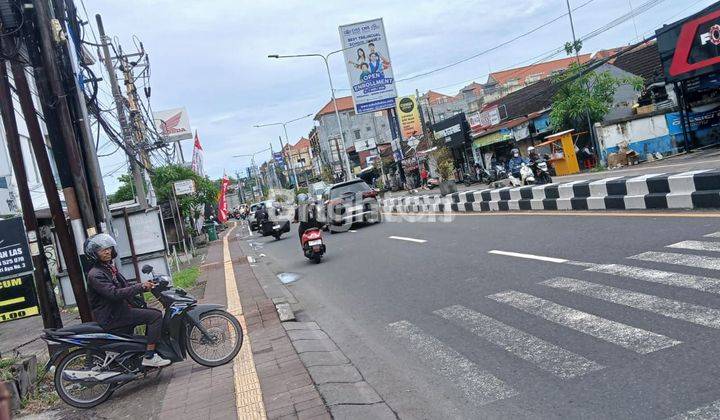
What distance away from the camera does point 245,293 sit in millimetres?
11203

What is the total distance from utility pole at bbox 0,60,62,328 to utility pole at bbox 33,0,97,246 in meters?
0.42

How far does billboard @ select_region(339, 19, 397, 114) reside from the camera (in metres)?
31.2

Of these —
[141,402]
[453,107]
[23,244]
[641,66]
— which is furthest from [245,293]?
[453,107]

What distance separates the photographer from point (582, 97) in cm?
2853

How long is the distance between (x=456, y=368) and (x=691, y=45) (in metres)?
20.4

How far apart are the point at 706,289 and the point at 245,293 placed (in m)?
7.80

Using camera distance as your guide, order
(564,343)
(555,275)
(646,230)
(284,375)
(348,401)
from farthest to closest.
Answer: (646,230)
(555,275)
(284,375)
(564,343)
(348,401)

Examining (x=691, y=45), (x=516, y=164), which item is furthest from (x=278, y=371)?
(x=691, y=45)

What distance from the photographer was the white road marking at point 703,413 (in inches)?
137

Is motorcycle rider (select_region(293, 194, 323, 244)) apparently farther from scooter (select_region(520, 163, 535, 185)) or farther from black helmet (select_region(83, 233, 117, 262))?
scooter (select_region(520, 163, 535, 185))

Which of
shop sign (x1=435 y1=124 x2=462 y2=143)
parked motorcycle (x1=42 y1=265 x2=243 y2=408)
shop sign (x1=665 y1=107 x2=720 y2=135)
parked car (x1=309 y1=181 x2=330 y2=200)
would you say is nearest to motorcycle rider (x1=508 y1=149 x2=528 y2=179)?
shop sign (x1=665 y1=107 x2=720 y2=135)

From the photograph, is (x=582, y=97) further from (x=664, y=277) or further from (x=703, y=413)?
(x=703, y=413)

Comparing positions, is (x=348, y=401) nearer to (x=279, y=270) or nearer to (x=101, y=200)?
(x=101, y=200)

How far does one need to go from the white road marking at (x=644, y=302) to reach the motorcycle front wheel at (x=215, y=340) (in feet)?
12.2
